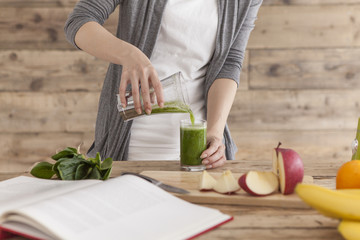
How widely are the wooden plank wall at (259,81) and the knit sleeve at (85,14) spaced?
42.7 inches

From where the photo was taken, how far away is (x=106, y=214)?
0.75 meters

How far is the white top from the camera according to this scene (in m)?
1.61

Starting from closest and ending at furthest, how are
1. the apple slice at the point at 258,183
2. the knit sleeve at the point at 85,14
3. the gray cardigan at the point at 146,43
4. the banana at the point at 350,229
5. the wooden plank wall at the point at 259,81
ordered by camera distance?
the banana at the point at 350,229 → the apple slice at the point at 258,183 → the knit sleeve at the point at 85,14 → the gray cardigan at the point at 146,43 → the wooden plank wall at the point at 259,81

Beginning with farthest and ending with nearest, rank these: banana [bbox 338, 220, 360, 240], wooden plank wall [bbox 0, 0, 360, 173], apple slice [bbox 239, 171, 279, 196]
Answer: wooden plank wall [bbox 0, 0, 360, 173]
apple slice [bbox 239, 171, 279, 196]
banana [bbox 338, 220, 360, 240]

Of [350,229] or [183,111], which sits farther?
[183,111]

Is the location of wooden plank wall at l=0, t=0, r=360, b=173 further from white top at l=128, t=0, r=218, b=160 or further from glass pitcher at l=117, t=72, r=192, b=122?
glass pitcher at l=117, t=72, r=192, b=122

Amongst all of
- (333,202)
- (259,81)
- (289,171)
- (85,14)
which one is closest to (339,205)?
(333,202)

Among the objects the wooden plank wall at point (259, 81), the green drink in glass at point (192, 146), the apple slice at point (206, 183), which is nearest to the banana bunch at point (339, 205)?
the apple slice at point (206, 183)

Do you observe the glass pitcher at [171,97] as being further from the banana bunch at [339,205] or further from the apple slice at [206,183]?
the banana bunch at [339,205]

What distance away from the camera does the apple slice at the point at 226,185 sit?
3.18 feet

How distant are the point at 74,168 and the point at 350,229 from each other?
0.64 metres

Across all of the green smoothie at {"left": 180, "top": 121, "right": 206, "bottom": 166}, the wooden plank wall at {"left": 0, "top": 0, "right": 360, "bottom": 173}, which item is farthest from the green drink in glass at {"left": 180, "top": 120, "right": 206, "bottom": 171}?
the wooden plank wall at {"left": 0, "top": 0, "right": 360, "bottom": 173}

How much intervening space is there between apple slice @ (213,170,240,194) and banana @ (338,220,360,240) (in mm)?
289

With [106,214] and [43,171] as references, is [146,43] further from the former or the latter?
[106,214]
